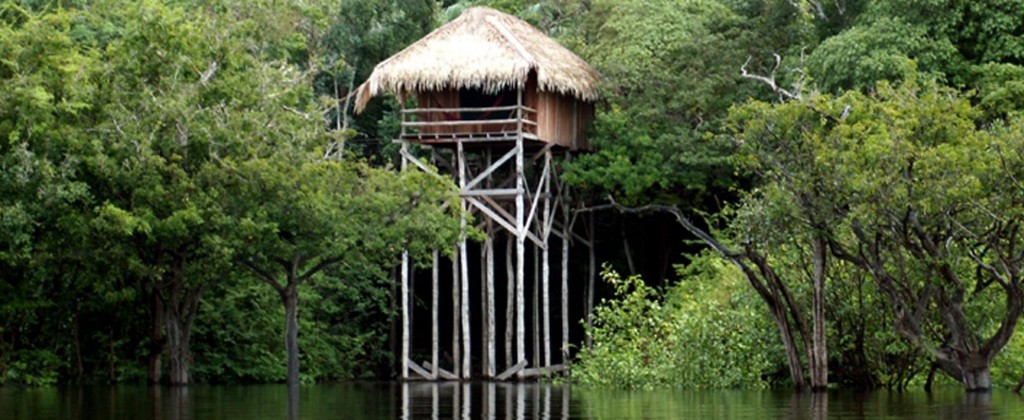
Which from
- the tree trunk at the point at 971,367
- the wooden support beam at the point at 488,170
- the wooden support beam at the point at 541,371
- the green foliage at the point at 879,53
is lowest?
the wooden support beam at the point at 541,371

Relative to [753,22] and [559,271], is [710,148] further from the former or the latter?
[559,271]

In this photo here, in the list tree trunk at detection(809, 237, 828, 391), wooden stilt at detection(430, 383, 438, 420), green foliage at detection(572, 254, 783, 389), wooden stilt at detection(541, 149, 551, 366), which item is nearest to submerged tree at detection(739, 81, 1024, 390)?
tree trunk at detection(809, 237, 828, 391)

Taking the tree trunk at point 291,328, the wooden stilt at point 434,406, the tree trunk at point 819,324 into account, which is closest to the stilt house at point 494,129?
the tree trunk at point 291,328

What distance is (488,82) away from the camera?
116 feet

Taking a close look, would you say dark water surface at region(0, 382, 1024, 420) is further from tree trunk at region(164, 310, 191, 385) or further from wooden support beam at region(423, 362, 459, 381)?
wooden support beam at region(423, 362, 459, 381)

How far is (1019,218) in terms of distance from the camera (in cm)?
2106

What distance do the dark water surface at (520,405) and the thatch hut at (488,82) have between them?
10.7 metres

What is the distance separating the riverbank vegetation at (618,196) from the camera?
22250mm

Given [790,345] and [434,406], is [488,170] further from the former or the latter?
[434,406]

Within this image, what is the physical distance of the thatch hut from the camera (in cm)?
3531

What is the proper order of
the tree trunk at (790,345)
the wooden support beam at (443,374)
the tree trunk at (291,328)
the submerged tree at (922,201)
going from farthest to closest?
1. the wooden support beam at (443,374)
2. the tree trunk at (291,328)
3. the tree trunk at (790,345)
4. the submerged tree at (922,201)

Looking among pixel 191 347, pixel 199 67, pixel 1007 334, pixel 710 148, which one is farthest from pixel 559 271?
pixel 1007 334

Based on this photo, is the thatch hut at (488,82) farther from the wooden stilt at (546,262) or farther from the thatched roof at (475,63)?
the wooden stilt at (546,262)

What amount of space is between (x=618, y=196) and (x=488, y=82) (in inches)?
187
